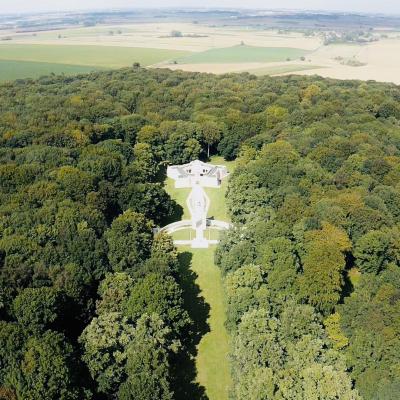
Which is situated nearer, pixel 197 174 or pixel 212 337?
pixel 212 337

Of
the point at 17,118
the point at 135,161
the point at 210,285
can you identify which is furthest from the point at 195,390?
the point at 17,118

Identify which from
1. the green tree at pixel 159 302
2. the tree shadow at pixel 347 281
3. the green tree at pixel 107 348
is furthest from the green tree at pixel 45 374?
the tree shadow at pixel 347 281

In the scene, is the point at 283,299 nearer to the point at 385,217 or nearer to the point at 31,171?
the point at 385,217

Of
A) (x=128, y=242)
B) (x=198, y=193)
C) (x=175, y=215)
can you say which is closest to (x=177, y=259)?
(x=128, y=242)

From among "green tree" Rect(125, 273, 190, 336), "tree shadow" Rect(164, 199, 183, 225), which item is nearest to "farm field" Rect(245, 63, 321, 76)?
"tree shadow" Rect(164, 199, 183, 225)

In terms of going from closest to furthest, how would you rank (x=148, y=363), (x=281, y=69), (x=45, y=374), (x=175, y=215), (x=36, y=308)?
(x=45, y=374) → (x=148, y=363) → (x=36, y=308) → (x=175, y=215) → (x=281, y=69)

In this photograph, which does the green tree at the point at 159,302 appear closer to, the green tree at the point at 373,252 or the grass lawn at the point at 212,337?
the grass lawn at the point at 212,337

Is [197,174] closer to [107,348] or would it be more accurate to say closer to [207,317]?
[207,317]
